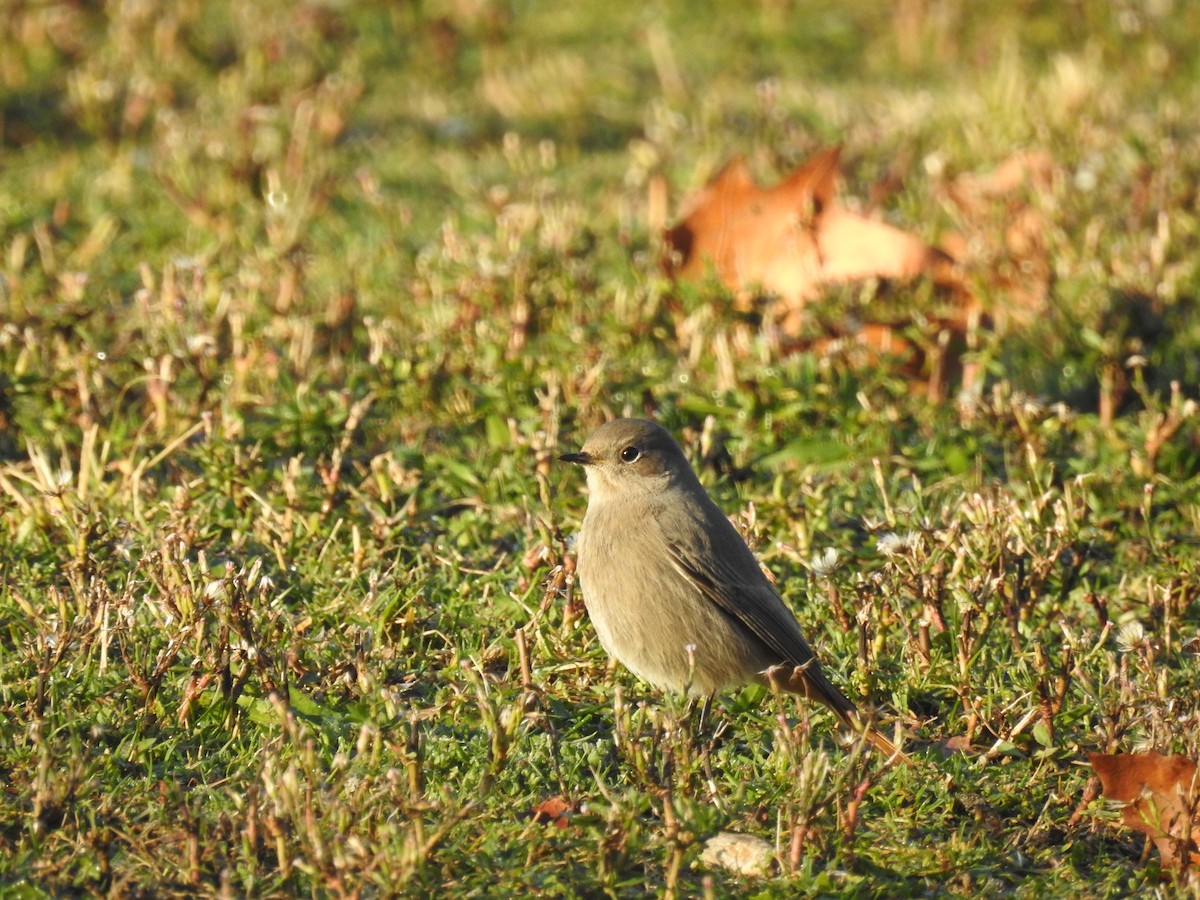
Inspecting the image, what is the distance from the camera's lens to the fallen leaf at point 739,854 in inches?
164

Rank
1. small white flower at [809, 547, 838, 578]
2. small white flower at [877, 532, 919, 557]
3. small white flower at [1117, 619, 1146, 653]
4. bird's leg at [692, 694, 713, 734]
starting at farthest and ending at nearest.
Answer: small white flower at [809, 547, 838, 578], small white flower at [877, 532, 919, 557], small white flower at [1117, 619, 1146, 653], bird's leg at [692, 694, 713, 734]

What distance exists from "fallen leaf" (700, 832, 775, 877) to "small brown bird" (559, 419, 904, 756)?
2.00 feet

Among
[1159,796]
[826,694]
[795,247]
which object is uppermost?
[795,247]

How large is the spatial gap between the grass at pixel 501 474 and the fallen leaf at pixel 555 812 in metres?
0.05

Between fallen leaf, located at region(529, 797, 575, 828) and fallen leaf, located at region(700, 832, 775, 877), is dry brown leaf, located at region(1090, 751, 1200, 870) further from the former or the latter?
fallen leaf, located at region(529, 797, 575, 828)

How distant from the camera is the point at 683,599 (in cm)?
506

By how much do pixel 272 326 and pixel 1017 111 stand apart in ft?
16.2

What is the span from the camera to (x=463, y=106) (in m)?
10.3

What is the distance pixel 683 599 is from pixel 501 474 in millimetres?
1356

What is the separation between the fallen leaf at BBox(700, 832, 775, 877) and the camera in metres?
4.17

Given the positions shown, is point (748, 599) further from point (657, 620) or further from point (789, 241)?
point (789, 241)

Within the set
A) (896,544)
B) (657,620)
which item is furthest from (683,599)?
(896,544)

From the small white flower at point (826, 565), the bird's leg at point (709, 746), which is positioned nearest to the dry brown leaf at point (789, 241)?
the small white flower at point (826, 565)

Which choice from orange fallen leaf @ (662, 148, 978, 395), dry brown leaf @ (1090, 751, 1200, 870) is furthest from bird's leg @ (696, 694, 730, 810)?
orange fallen leaf @ (662, 148, 978, 395)
